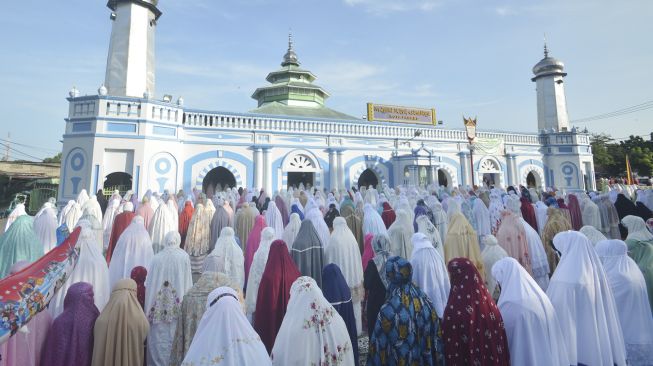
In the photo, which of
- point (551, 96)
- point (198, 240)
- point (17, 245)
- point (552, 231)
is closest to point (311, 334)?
point (17, 245)

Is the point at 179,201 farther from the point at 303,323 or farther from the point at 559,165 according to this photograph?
the point at 559,165

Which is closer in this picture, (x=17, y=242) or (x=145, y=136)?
(x=17, y=242)

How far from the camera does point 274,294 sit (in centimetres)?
319

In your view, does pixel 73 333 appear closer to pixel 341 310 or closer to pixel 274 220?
pixel 341 310

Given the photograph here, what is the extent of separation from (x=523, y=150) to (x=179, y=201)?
17.9 metres

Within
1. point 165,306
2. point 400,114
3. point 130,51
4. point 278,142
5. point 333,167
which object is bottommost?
point 165,306

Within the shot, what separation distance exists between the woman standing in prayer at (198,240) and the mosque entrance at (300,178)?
318 inches

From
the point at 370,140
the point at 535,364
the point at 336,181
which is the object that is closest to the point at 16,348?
the point at 535,364

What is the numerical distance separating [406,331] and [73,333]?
7.94 feet

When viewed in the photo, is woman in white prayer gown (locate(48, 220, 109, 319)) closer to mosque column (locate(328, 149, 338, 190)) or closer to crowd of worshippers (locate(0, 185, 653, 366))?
crowd of worshippers (locate(0, 185, 653, 366))

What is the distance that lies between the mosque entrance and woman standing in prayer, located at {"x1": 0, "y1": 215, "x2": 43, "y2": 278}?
1078 centimetres

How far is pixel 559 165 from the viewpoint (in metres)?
19.0

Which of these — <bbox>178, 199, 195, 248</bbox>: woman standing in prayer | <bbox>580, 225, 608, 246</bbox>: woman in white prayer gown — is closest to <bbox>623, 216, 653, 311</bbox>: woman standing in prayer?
<bbox>580, 225, 608, 246</bbox>: woman in white prayer gown

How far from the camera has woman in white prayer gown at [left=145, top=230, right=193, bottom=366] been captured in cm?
319
